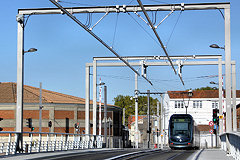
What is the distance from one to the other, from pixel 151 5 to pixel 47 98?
54.9 meters

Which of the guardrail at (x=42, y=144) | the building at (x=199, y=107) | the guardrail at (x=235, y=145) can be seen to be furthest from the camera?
the building at (x=199, y=107)

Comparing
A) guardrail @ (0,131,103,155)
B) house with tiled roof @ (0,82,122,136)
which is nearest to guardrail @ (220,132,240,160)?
guardrail @ (0,131,103,155)

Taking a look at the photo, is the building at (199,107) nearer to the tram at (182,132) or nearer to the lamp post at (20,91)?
the tram at (182,132)

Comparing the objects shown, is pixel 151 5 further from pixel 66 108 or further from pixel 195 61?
pixel 66 108

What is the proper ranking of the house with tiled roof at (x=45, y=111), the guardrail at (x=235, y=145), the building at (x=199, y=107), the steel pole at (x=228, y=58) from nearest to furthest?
1. the guardrail at (x=235, y=145)
2. the steel pole at (x=228, y=58)
3. the house with tiled roof at (x=45, y=111)
4. the building at (x=199, y=107)

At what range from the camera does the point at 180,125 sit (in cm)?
4306

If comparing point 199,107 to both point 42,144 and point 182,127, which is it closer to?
point 182,127

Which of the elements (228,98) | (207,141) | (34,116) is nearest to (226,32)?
(228,98)

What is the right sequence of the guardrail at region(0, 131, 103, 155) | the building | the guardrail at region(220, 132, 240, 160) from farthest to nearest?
the building
the guardrail at region(0, 131, 103, 155)
the guardrail at region(220, 132, 240, 160)

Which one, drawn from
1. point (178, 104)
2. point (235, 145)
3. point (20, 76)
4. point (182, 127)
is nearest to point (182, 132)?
point (182, 127)

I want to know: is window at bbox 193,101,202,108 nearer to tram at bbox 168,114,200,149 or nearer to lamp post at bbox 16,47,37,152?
tram at bbox 168,114,200,149

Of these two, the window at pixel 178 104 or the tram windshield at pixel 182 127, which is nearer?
the tram windshield at pixel 182 127

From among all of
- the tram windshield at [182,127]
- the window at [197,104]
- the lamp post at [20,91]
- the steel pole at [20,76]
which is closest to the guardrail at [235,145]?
the steel pole at [20,76]

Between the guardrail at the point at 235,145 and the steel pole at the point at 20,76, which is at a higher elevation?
the steel pole at the point at 20,76
